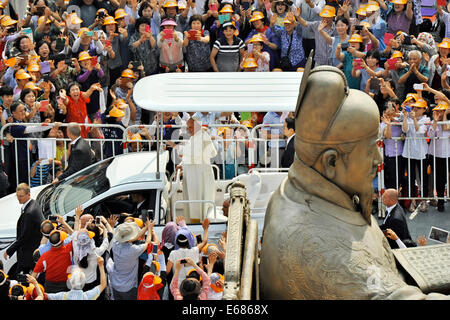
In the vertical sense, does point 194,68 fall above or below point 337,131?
below

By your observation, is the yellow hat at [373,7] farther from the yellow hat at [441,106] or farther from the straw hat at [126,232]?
the straw hat at [126,232]

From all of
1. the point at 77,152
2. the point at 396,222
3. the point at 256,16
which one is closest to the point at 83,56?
the point at 256,16

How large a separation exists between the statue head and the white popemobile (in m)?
6.23

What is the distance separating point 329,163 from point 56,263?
551 centimetres

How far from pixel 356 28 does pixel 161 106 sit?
749 cm

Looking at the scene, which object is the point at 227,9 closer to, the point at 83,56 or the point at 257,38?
the point at 257,38

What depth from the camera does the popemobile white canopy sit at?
13133mm

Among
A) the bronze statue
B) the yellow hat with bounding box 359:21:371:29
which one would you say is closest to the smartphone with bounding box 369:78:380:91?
the yellow hat with bounding box 359:21:371:29

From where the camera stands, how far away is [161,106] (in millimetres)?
13211

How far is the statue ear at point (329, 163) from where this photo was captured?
6.65m

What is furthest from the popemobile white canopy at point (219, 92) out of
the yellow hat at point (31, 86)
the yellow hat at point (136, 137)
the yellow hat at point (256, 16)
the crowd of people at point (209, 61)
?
the yellow hat at point (256, 16)

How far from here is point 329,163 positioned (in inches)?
264

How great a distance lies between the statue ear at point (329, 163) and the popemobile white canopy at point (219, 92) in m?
6.28
